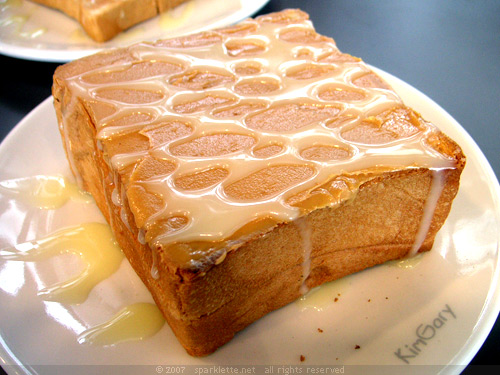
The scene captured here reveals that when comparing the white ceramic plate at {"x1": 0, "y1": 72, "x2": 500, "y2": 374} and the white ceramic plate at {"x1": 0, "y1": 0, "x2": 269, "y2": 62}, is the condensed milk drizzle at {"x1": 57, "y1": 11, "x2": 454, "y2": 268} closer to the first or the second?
the white ceramic plate at {"x1": 0, "y1": 72, "x2": 500, "y2": 374}

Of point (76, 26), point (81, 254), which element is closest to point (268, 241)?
point (81, 254)

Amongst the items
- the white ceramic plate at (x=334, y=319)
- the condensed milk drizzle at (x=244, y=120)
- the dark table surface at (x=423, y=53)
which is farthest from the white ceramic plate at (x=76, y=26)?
the white ceramic plate at (x=334, y=319)

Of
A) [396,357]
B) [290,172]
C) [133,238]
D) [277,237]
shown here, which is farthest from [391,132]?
[133,238]

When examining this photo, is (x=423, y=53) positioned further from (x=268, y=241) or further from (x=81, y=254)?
(x=81, y=254)

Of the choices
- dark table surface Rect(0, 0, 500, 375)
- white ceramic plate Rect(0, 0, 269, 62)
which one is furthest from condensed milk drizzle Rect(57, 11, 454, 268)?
dark table surface Rect(0, 0, 500, 375)

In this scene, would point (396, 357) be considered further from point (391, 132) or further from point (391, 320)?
point (391, 132)
